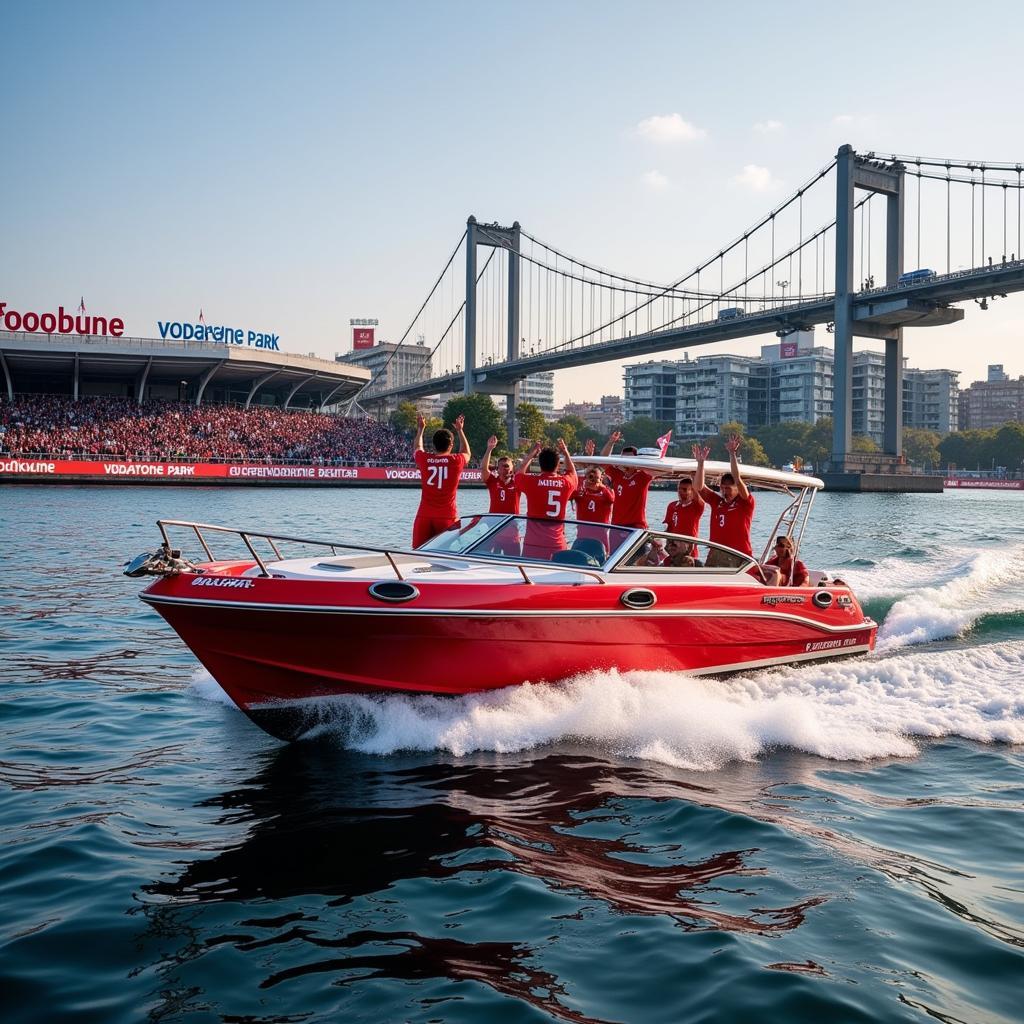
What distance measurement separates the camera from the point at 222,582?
6203 millimetres

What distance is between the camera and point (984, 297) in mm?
51719

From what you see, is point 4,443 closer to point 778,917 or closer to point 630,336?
point 630,336

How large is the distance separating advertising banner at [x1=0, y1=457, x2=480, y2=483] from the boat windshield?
141 feet

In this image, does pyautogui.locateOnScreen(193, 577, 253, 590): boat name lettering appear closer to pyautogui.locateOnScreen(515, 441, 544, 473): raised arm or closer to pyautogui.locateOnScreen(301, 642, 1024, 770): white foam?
pyautogui.locateOnScreen(301, 642, 1024, 770): white foam

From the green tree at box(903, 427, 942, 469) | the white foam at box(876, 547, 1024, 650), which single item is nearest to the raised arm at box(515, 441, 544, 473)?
the white foam at box(876, 547, 1024, 650)

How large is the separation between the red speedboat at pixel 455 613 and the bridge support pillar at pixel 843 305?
171ft

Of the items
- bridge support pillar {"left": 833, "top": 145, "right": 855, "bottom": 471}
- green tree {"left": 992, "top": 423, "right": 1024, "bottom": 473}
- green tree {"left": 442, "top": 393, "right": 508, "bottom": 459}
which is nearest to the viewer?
bridge support pillar {"left": 833, "top": 145, "right": 855, "bottom": 471}

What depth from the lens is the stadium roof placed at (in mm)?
57375

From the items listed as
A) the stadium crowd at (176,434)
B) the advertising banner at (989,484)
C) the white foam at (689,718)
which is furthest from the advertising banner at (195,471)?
the advertising banner at (989,484)

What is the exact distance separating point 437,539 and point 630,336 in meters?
61.8

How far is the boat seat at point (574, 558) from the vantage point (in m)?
7.42

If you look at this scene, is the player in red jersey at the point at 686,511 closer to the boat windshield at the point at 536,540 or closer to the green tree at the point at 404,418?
the boat windshield at the point at 536,540

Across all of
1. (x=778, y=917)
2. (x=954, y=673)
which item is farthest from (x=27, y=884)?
(x=954, y=673)

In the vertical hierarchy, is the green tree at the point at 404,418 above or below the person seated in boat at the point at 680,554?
above
